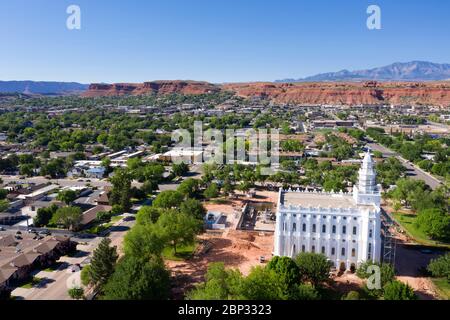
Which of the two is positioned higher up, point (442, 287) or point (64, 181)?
point (64, 181)

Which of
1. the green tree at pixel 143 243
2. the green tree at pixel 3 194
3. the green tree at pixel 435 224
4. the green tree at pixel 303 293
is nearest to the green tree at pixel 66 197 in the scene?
the green tree at pixel 3 194

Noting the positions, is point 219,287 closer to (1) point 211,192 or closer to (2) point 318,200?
(2) point 318,200

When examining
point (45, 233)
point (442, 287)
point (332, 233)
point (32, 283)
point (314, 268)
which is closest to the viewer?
point (314, 268)

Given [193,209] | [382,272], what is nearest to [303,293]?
[382,272]

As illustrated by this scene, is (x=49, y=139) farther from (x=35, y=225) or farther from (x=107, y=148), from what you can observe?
(x=35, y=225)

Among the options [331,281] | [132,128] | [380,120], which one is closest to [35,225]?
[331,281]
